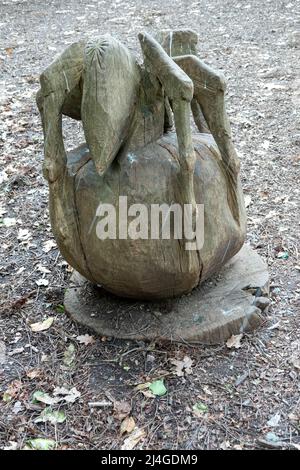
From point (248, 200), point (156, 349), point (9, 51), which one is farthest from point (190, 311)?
point (9, 51)

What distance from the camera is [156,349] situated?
9.45 feet

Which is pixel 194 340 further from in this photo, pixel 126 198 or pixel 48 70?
pixel 48 70

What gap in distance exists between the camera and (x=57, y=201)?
9.05 feet

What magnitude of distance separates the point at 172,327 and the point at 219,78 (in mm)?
1214

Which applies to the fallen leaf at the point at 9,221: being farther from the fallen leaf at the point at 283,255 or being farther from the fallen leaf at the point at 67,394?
the fallen leaf at the point at 283,255

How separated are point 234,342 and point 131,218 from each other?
2.76ft

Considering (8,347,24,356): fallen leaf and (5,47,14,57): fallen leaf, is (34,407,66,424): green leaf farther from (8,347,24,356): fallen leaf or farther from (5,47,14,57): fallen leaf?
(5,47,14,57): fallen leaf

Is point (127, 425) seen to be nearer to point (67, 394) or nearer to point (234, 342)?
point (67, 394)

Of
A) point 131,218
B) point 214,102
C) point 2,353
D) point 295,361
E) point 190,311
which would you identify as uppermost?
point 214,102

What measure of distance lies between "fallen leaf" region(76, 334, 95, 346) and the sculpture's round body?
→ 0.31 metres

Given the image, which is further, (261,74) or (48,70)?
(261,74)

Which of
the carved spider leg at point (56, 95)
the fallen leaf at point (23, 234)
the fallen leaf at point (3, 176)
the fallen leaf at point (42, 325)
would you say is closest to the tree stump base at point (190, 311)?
the fallen leaf at point (42, 325)

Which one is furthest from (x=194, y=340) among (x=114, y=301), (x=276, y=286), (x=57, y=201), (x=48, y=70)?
(x=48, y=70)

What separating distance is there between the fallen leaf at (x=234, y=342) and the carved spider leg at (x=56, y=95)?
1175 mm
